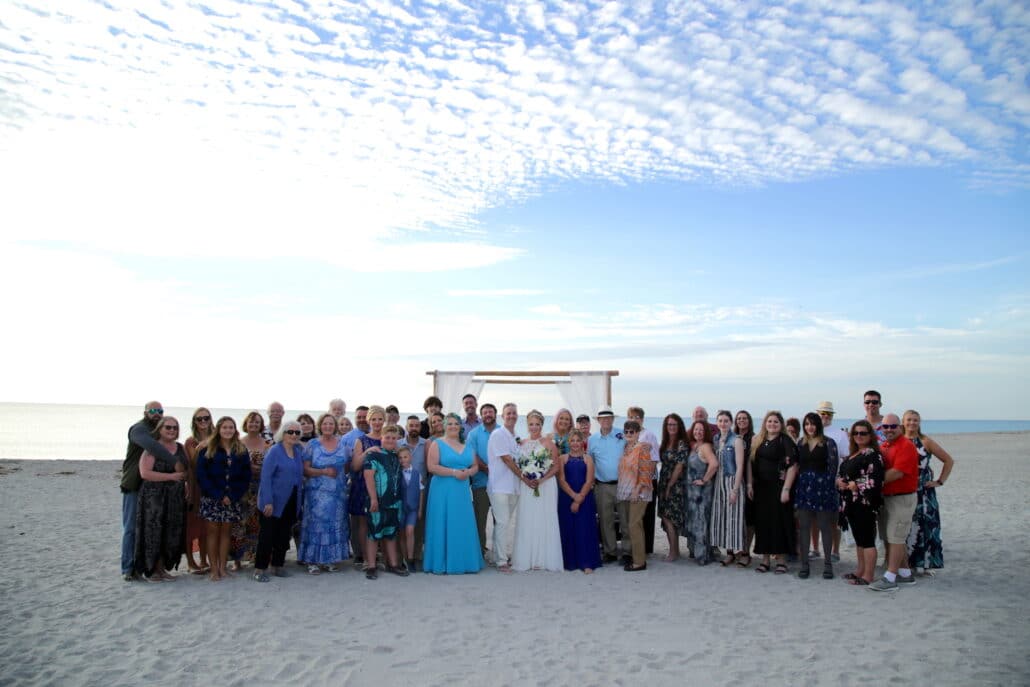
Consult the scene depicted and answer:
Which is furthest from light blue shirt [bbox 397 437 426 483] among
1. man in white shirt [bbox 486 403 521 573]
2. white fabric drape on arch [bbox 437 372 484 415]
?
white fabric drape on arch [bbox 437 372 484 415]

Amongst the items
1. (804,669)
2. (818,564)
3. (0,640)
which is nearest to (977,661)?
(804,669)

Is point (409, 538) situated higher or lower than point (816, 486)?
lower

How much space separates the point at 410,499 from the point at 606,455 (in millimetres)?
1987

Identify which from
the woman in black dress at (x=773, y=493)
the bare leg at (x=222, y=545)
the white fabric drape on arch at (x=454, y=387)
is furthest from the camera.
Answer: the white fabric drape on arch at (x=454, y=387)

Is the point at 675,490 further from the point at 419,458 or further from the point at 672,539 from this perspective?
the point at 419,458

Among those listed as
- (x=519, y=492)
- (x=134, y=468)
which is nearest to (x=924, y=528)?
(x=519, y=492)

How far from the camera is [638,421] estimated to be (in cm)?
714

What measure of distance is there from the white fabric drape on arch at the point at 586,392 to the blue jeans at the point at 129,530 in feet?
18.7

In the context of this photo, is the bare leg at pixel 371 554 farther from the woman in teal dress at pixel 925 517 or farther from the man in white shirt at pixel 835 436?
the woman in teal dress at pixel 925 517

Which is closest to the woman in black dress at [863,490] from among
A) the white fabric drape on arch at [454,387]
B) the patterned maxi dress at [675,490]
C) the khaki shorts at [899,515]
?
the khaki shorts at [899,515]

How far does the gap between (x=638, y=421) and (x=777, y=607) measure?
2171 millimetres

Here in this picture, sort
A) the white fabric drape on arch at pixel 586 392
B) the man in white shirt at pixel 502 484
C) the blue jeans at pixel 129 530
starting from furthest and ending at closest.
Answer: the white fabric drape on arch at pixel 586 392 < the man in white shirt at pixel 502 484 < the blue jeans at pixel 129 530

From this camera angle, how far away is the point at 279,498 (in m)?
6.21

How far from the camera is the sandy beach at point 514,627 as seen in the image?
4.26 m
